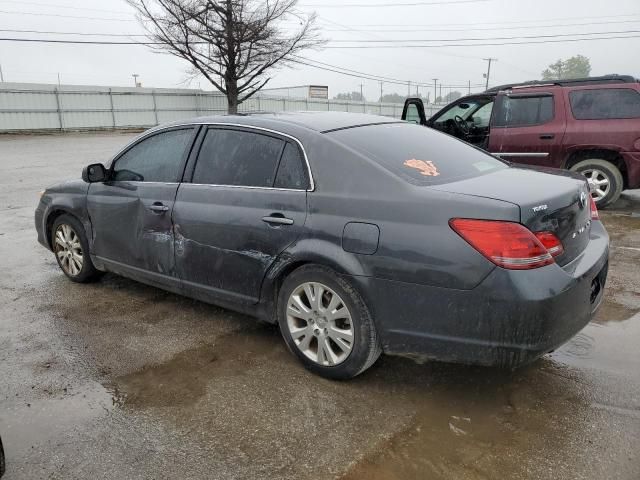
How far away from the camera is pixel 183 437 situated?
258 cm

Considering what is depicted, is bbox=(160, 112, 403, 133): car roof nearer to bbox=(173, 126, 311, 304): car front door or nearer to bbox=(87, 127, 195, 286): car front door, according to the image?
bbox=(173, 126, 311, 304): car front door

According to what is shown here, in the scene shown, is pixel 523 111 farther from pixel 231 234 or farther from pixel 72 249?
pixel 72 249

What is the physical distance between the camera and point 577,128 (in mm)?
7438

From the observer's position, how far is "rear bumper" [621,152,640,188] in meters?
7.12

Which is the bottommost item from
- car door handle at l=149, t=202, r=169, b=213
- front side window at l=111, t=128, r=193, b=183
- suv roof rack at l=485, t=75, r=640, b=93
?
car door handle at l=149, t=202, r=169, b=213

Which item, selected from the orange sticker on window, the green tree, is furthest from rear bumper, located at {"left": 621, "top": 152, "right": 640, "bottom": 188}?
the green tree

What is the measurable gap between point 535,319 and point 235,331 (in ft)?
6.96

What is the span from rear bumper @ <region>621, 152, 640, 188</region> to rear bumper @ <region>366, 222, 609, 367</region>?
5.26m

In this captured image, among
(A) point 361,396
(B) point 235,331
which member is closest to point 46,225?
(B) point 235,331

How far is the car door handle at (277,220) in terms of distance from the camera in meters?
3.09

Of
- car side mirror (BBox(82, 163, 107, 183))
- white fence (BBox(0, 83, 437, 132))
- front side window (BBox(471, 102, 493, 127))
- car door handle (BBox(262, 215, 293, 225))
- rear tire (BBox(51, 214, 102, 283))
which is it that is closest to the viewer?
car door handle (BBox(262, 215, 293, 225))

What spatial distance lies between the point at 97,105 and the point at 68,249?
27526 millimetres

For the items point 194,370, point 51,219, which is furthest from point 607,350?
point 51,219

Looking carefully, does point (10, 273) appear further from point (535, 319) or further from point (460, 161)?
point (535, 319)
